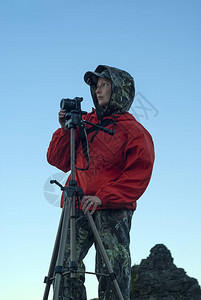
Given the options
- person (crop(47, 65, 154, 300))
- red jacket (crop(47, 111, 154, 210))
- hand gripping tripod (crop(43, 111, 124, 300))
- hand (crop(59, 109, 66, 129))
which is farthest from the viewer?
hand (crop(59, 109, 66, 129))

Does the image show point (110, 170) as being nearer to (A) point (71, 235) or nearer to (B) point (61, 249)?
(A) point (71, 235)

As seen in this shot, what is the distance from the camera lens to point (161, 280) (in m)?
33.2

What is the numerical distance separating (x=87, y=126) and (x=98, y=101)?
438 mm

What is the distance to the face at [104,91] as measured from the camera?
5.65 m

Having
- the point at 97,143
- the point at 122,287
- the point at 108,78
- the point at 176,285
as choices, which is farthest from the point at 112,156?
the point at 176,285

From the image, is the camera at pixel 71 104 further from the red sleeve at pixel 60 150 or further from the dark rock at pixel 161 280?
the dark rock at pixel 161 280

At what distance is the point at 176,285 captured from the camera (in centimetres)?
3228

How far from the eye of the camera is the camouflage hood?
5.60 m

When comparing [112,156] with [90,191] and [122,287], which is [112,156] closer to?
[90,191]

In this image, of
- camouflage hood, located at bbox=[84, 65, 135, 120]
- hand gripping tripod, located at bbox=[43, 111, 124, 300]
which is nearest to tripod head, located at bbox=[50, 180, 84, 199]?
hand gripping tripod, located at bbox=[43, 111, 124, 300]

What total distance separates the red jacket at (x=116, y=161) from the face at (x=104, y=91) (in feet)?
0.83

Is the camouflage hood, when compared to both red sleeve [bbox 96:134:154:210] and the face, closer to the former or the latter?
the face

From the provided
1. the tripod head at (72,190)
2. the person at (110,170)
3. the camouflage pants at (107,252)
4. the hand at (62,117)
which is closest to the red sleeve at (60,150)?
the person at (110,170)

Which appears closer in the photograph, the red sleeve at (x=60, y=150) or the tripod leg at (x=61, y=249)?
the tripod leg at (x=61, y=249)
